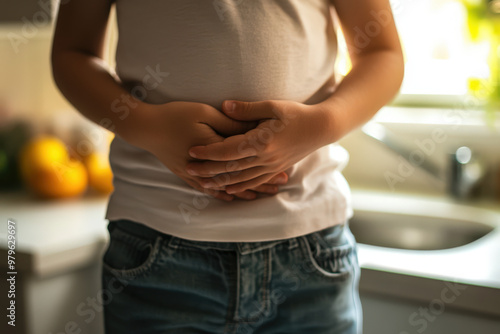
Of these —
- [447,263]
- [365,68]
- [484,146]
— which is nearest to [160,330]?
[365,68]

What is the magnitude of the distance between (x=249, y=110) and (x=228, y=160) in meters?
0.05

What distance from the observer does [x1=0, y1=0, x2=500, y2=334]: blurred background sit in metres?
0.85

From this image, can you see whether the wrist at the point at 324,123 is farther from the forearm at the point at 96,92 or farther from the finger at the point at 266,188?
the forearm at the point at 96,92

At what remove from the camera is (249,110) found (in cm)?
53

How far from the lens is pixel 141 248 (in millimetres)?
588

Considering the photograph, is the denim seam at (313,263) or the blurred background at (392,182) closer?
the denim seam at (313,263)

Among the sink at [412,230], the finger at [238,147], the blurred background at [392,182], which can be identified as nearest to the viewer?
the finger at [238,147]

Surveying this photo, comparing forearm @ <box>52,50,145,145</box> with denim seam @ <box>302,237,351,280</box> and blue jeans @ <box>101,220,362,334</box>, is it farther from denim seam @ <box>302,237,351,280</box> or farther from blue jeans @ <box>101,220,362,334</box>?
denim seam @ <box>302,237,351,280</box>

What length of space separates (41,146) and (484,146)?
1.08 m

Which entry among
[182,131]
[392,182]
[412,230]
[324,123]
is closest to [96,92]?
[182,131]

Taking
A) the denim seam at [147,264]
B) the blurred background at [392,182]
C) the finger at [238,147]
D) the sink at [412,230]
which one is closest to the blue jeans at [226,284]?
the denim seam at [147,264]

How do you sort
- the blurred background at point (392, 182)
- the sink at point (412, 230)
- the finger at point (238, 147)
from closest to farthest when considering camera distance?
1. the finger at point (238, 147)
2. the blurred background at point (392, 182)
3. the sink at point (412, 230)

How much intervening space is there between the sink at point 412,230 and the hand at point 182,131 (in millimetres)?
783

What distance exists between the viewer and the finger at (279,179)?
0.58m
